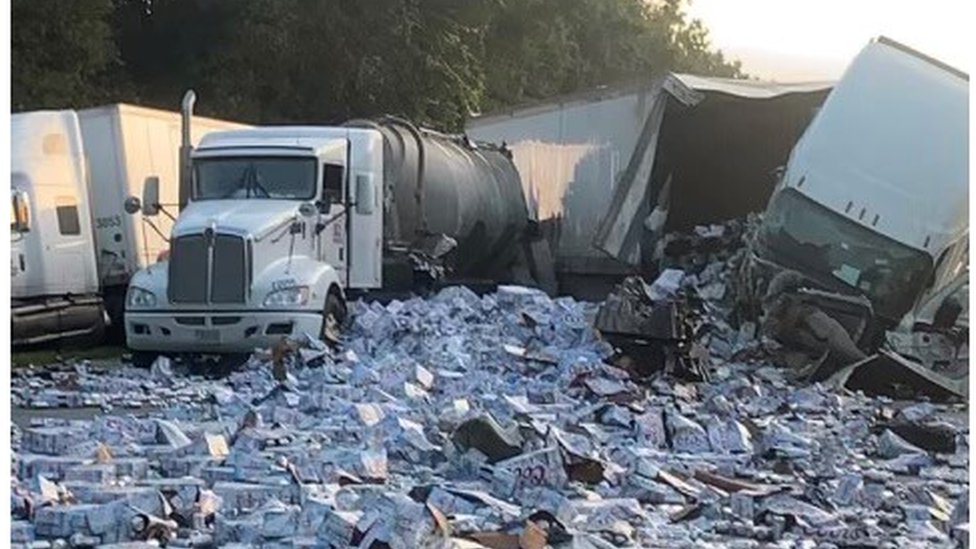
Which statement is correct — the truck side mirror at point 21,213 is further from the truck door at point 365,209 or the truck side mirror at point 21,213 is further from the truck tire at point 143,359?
the truck door at point 365,209

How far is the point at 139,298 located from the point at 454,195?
148 centimetres

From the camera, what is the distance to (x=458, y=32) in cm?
479

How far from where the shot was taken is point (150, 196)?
5930 mm

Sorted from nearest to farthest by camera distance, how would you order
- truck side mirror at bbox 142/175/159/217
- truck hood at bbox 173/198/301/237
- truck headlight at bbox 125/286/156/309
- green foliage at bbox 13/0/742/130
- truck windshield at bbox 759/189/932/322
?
green foliage at bbox 13/0/742/130, truck headlight at bbox 125/286/156/309, truck side mirror at bbox 142/175/159/217, truck hood at bbox 173/198/301/237, truck windshield at bbox 759/189/932/322

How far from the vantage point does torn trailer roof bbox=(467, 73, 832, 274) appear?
212 inches

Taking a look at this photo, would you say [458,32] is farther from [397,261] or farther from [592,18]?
[397,261]

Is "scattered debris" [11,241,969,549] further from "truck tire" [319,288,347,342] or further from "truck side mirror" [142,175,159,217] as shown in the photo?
"truck side mirror" [142,175,159,217]

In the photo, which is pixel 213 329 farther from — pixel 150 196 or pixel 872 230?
pixel 872 230

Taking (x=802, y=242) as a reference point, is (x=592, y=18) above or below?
above

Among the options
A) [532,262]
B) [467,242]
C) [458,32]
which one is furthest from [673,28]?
[467,242]

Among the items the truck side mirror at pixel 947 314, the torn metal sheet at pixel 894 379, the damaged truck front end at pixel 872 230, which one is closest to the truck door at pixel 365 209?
the damaged truck front end at pixel 872 230

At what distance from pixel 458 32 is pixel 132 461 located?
1.44 meters

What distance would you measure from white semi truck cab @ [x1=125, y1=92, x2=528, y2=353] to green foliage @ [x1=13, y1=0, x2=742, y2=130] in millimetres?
544

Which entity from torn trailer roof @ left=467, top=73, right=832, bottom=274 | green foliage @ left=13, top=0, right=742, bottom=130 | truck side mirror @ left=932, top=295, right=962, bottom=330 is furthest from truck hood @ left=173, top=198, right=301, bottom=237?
truck side mirror @ left=932, top=295, right=962, bottom=330
